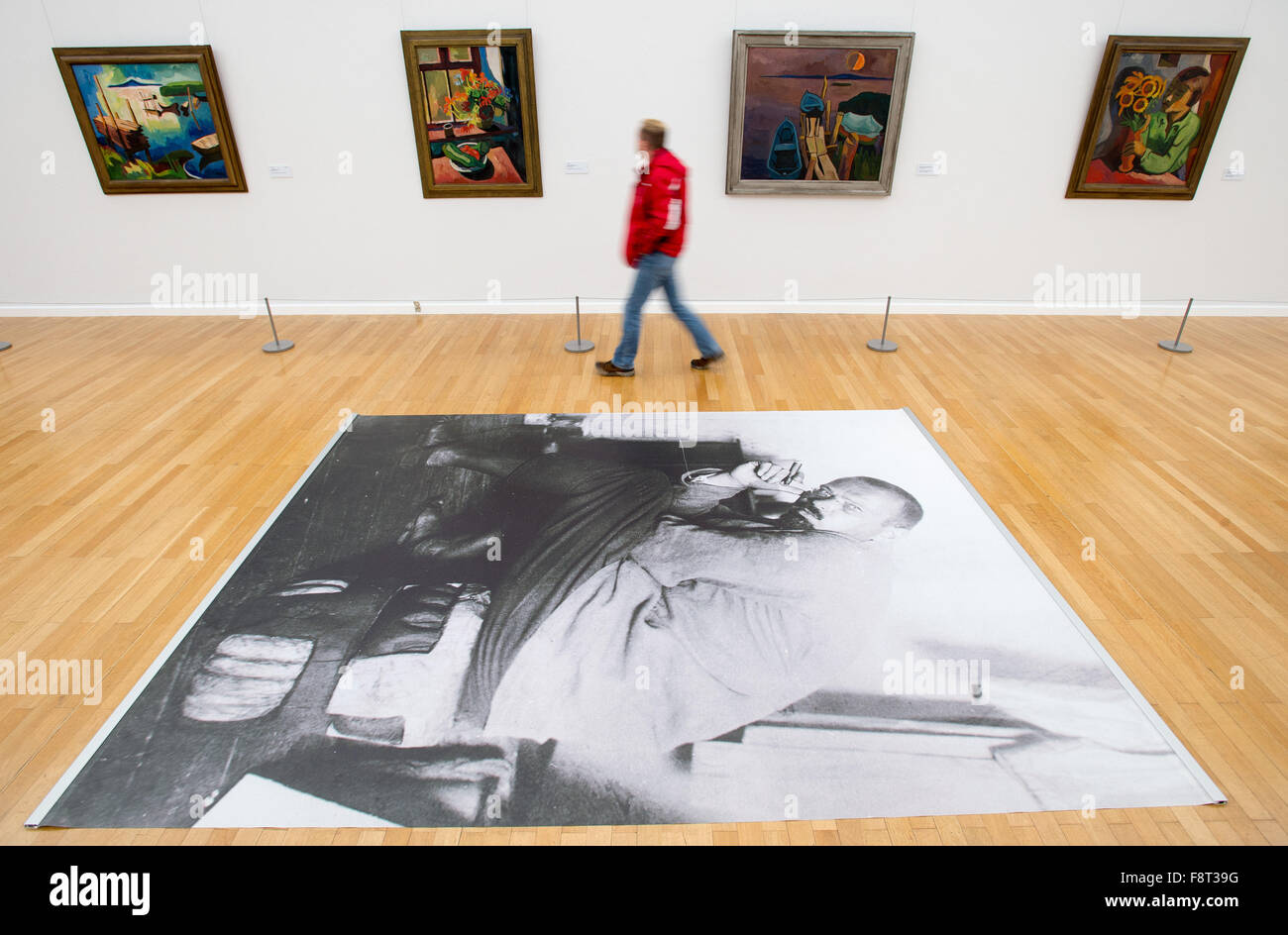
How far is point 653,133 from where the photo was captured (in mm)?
4859

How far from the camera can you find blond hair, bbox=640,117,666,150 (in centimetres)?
485

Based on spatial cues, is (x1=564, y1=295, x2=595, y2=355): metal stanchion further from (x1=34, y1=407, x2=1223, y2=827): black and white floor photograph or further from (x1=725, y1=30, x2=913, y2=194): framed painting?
(x1=34, y1=407, x2=1223, y2=827): black and white floor photograph

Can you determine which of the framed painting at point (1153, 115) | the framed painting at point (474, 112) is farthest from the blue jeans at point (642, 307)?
the framed painting at point (1153, 115)

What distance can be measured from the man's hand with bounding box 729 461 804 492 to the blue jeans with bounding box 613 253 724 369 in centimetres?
163

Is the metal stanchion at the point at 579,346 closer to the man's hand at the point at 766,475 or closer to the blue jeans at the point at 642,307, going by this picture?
the blue jeans at the point at 642,307

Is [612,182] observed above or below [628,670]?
above

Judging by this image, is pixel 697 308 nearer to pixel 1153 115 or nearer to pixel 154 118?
pixel 1153 115

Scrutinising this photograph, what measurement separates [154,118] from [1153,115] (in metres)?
8.92

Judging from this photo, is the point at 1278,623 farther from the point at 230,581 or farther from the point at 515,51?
the point at 515,51

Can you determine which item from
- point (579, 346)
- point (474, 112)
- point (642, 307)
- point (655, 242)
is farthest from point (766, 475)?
point (474, 112)

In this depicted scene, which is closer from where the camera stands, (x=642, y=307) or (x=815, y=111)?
(x=642, y=307)

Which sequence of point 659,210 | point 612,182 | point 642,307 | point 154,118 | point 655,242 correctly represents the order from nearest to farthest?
point 659,210
point 655,242
point 642,307
point 154,118
point 612,182

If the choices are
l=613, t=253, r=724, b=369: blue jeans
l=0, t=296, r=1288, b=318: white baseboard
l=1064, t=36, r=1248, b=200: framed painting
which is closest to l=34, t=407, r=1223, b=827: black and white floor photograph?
l=613, t=253, r=724, b=369: blue jeans

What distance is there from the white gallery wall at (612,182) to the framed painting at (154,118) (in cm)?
14
